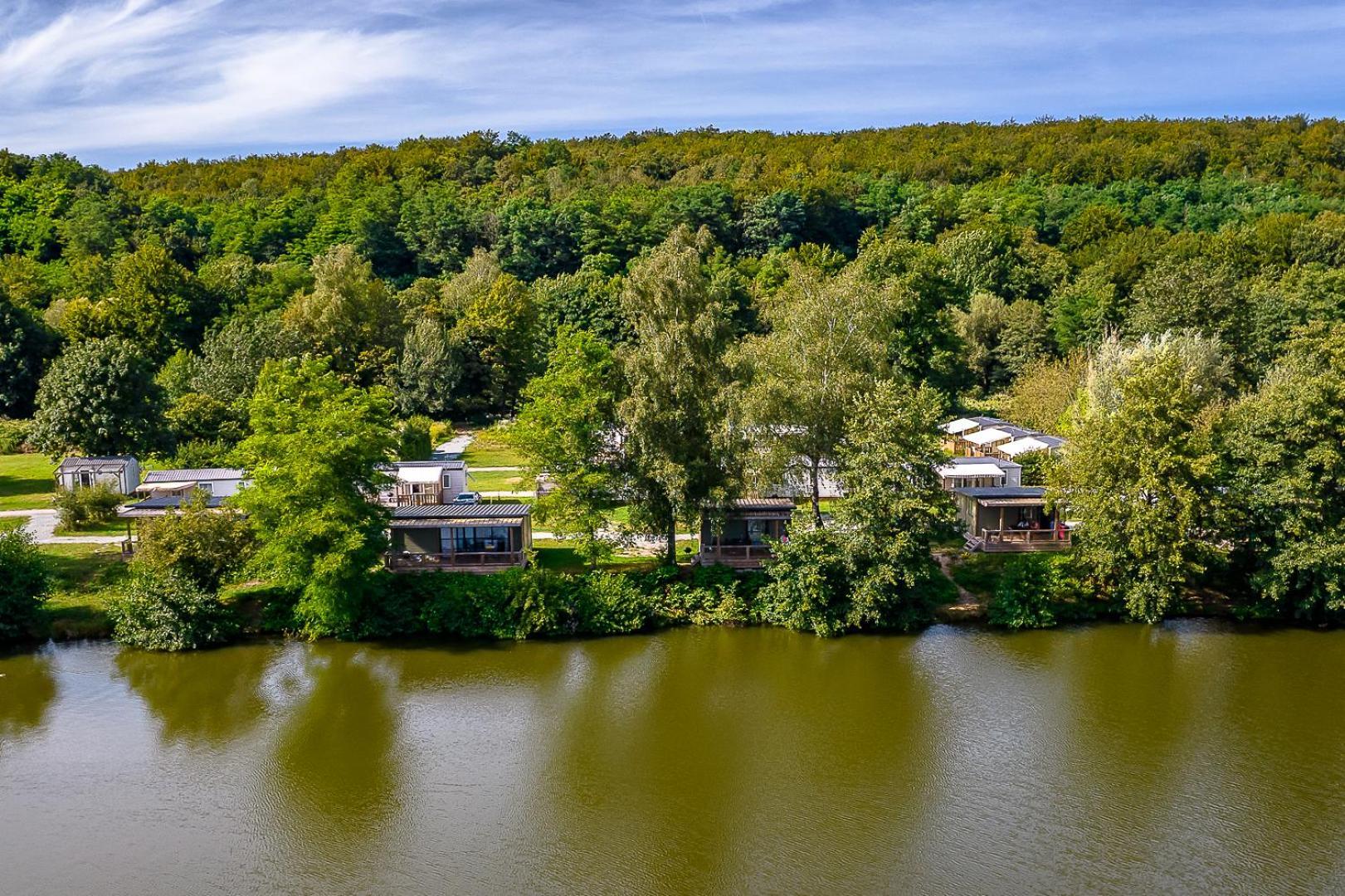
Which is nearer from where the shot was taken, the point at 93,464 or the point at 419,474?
the point at 419,474

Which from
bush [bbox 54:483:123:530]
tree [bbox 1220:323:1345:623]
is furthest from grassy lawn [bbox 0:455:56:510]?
tree [bbox 1220:323:1345:623]

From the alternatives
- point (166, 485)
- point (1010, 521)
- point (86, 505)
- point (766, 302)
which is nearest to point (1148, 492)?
point (1010, 521)

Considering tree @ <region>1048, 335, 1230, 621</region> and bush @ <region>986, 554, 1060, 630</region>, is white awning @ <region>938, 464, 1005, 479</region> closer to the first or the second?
tree @ <region>1048, 335, 1230, 621</region>

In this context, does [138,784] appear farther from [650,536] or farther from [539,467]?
[650,536]

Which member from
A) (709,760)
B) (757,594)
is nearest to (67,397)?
(757,594)

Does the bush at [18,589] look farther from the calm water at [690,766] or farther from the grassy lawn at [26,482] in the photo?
the grassy lawn at [26,482]

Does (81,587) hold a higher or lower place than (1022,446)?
lower

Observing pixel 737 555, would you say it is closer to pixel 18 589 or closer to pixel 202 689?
pixel 202 689
